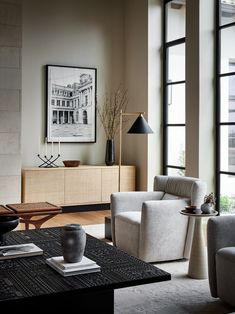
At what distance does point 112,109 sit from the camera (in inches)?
313

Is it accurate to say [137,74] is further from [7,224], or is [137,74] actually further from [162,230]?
[7,224]

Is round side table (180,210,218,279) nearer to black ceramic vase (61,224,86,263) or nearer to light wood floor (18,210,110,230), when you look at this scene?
black ceramic vase (61,224,86,263)

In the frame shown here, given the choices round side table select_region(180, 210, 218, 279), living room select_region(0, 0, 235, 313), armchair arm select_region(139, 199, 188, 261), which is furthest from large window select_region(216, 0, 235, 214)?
round side table select_region(180, 210, 218, 279)

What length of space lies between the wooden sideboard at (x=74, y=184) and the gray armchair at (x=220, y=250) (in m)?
3.99

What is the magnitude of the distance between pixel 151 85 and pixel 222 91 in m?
1.44

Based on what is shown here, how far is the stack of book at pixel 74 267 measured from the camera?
214cm

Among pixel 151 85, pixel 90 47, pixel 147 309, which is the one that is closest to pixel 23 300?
pixel 147 309

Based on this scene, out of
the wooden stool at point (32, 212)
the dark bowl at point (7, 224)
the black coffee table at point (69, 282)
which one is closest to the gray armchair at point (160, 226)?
the wooden stool at point (32, 212)

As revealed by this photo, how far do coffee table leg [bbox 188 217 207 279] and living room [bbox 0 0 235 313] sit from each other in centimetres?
238

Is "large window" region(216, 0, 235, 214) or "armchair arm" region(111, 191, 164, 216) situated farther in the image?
"large window" region(216, 0, 235, 214)

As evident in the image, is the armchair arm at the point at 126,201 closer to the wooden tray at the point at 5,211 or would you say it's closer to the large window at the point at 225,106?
the wooden tray at the point at 5,211

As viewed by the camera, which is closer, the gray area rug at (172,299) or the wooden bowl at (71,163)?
the gray area rug at (172,299)

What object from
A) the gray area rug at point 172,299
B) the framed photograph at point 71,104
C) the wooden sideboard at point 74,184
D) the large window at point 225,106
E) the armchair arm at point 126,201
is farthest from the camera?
the framed photograph at point 71,104

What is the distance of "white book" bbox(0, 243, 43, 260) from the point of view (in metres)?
2.41
